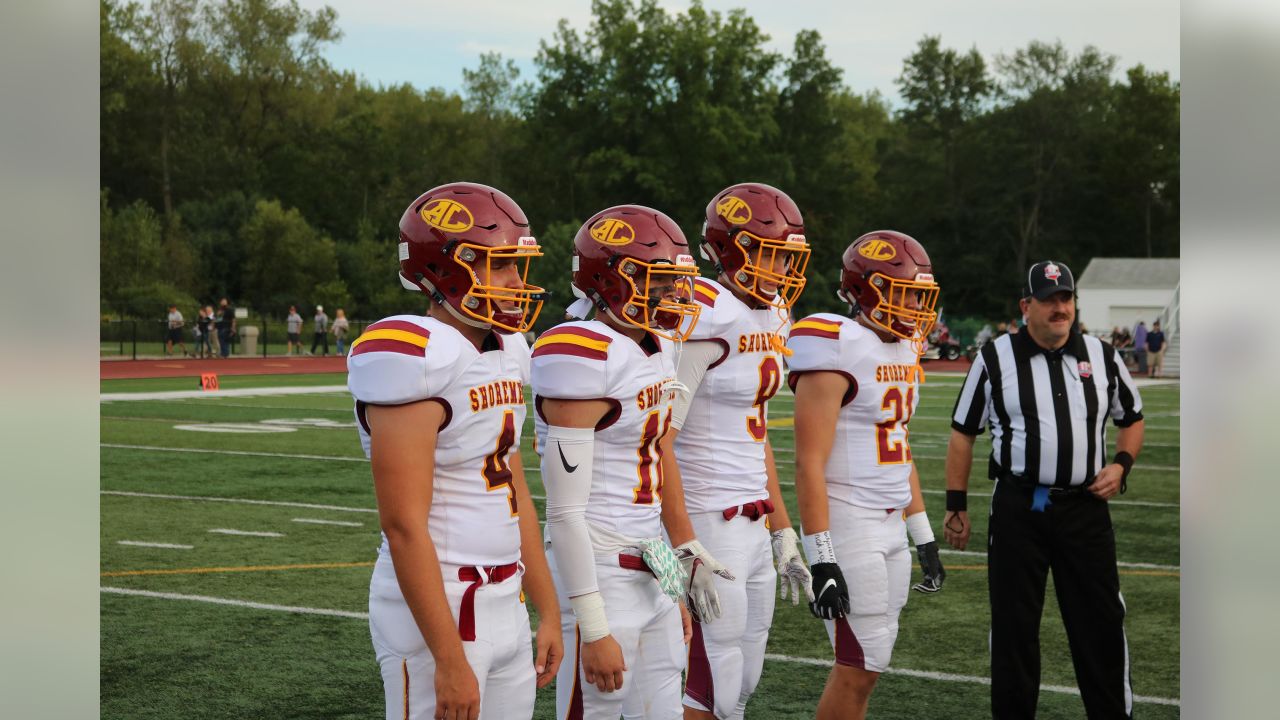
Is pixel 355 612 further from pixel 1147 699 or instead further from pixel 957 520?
pixel 1147 699

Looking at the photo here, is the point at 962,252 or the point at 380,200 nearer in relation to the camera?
the point at 380,200

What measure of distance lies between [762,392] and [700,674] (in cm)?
89

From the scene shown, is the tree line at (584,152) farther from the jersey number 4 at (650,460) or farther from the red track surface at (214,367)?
the jersey number 4 at (650,460)

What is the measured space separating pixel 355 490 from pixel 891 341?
7.36 m

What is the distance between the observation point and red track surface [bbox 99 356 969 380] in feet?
87.5

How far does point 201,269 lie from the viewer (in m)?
46.4

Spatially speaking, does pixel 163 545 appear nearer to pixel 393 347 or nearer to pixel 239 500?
pixel 239 500

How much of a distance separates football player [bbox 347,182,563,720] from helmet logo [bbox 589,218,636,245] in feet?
1.57

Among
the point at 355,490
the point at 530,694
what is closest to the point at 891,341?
the point at 530,694

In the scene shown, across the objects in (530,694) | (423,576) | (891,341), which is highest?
(891,341)

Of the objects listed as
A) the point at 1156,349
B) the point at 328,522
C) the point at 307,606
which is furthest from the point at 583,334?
the point at 1156,349

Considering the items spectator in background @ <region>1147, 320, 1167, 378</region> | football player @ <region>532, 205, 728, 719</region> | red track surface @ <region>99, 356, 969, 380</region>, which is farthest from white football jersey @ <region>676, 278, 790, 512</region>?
spectator in background @ <region>1147, 320, 1167, 378</region>

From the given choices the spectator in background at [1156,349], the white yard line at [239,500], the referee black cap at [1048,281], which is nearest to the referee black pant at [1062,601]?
the referee black cap at [1048,281]

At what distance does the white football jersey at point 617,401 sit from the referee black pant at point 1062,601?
1.91 meters
